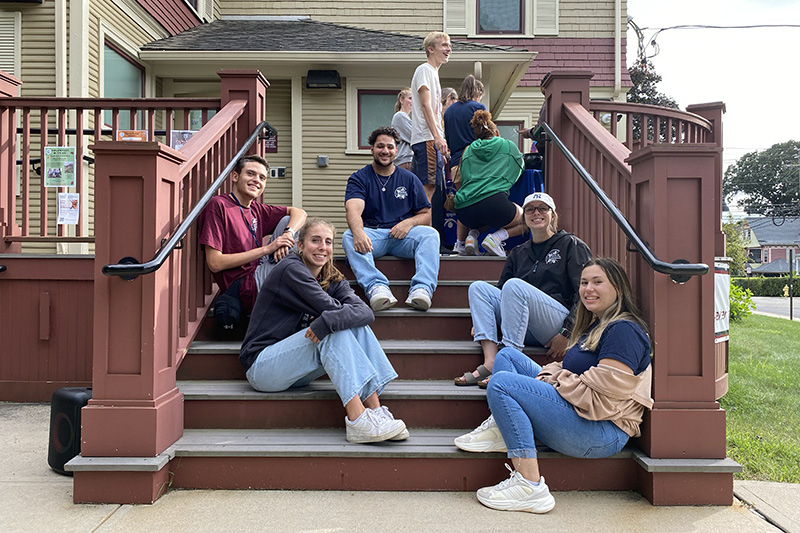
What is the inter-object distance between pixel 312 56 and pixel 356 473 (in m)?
6.87

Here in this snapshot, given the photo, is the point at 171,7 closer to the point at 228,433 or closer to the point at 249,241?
the point at 249,241

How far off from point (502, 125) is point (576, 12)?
2.49 meters

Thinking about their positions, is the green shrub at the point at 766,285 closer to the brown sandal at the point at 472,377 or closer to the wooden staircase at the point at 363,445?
the wooden staircase at the point at 363,445

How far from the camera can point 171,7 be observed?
359 inches

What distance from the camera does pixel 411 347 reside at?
342cm

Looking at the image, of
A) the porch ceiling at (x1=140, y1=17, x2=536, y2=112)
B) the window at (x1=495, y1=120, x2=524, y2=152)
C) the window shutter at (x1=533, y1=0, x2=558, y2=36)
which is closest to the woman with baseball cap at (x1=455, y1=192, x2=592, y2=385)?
the porch ceiling at (x1=140, y1=17, x2=536, y2=112)

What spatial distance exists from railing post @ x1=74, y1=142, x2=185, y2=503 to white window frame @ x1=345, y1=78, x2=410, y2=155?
20.9ft

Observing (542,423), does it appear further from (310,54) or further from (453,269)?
(310,54)

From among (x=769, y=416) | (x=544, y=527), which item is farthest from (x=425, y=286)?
(x=769, y=416)

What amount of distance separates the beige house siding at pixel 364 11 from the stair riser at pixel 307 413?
8957 millimetres

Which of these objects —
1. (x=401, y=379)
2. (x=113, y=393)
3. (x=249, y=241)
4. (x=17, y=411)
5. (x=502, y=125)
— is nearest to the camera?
(x=113, y=393)

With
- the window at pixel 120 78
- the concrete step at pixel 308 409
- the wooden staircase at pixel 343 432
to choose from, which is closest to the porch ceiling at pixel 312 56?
the window at pixel 120 78

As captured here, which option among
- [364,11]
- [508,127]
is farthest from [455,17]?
[508,127]

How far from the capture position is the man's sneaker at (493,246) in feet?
14.9
